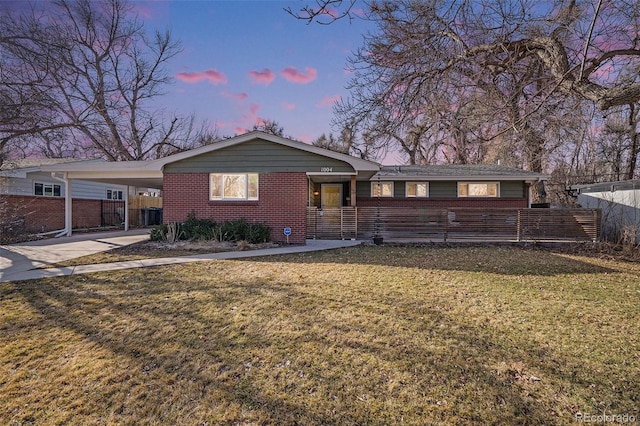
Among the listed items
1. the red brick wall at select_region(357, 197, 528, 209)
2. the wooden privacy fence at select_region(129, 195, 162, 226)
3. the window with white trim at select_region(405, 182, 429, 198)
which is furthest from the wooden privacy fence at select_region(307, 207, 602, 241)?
the wooden privacy fence at select_region(129, 195, 162, 226)

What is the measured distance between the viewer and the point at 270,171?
11641 mm

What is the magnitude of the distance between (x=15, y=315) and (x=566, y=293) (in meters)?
9.04

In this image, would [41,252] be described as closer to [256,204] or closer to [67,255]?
[67,255]

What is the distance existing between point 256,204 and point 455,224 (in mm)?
7882

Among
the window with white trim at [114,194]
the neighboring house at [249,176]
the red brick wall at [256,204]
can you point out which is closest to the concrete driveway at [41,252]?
the red brick wall at [256,204]

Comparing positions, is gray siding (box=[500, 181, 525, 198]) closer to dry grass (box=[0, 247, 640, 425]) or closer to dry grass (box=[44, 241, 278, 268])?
dry grass (box=[0, 247, 640, 425])

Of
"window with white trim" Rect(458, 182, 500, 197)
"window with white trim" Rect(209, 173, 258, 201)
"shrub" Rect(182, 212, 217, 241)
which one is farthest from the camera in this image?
"window with white trim" Rect(458, 182, 500, 197)

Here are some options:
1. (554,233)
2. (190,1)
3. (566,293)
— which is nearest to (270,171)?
(190,1)

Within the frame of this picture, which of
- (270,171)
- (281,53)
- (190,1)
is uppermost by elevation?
(190,1)

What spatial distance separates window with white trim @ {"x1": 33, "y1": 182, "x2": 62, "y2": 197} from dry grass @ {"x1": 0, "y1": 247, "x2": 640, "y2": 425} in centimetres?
1384

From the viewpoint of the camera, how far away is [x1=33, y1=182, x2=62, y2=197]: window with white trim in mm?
16058

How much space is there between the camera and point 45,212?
16.1 m

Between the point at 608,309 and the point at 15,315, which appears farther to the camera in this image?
the point at 608,309

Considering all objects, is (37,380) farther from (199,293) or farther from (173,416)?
(199,293)
